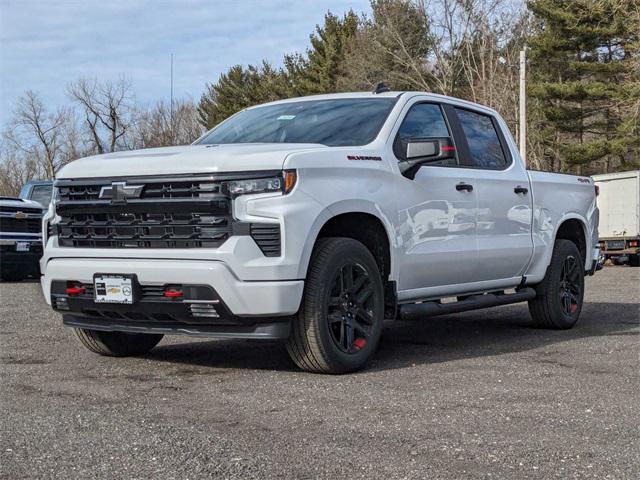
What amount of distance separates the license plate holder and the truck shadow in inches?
36.9

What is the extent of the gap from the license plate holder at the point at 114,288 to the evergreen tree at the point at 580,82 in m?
34.3

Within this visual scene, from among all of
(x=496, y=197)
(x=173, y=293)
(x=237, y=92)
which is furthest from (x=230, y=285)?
(x=237, y=92)

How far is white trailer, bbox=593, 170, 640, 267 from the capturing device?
26.1 meters

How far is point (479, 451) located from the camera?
4.02 meters

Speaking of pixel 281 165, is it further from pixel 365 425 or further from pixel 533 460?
pixel 533 460

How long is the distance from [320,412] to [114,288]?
170 centimetres

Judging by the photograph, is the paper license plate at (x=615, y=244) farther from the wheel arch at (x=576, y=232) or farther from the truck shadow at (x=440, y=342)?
the wheel arch at (x=576, y=232)

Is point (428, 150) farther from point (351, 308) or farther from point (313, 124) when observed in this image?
point (351, 308)

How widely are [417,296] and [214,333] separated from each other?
1.78m

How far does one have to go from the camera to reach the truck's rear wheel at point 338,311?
5664 millimetres

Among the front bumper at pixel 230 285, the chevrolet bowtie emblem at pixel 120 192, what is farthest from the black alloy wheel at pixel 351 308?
the chevrolet bowtie emblem at pixel 120 192

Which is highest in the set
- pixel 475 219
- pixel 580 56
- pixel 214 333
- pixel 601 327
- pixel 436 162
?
pixel 580 56

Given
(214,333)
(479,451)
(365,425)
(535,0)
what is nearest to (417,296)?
(214,333)

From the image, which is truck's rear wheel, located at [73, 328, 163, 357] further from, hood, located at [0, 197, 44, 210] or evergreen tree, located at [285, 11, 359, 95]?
evergreen tree, located at [285, 11, 359, 95]
